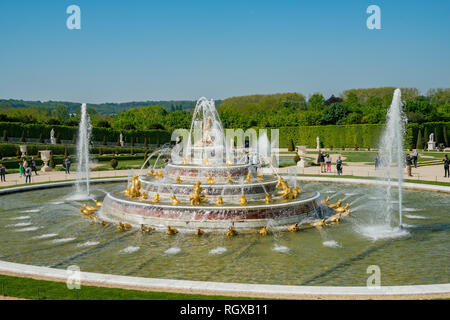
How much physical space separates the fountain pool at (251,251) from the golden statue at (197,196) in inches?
67.0

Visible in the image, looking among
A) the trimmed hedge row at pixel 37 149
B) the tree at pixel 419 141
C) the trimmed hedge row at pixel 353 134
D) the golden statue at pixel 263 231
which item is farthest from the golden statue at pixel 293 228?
the tree at pixel 419 141

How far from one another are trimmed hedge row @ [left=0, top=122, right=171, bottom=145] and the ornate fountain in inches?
1736

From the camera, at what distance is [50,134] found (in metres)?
62.4

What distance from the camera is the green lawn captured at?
9.16 metres

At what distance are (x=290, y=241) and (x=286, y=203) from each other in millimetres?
2662

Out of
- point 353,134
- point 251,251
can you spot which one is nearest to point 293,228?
point 251,251

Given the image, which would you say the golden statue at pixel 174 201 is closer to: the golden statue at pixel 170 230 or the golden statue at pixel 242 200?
the golden statue at pixel 170 230

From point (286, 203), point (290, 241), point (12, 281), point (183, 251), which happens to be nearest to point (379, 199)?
point (286, 203)

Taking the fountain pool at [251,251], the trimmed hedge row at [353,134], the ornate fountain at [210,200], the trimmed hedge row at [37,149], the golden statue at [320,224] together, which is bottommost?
the fountain pool at [251,251]

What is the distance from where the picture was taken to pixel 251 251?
45.1ft

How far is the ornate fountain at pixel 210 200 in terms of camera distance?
54.1 feet

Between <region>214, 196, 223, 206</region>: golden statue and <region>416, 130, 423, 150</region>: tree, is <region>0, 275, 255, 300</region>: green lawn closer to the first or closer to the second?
<region>214, 196, 223, 206</region>: golden statue

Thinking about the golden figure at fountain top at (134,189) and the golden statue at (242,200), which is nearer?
the golden statue at (242,200)

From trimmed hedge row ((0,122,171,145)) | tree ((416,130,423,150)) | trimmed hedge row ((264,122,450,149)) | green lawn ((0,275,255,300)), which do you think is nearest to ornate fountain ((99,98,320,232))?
green lawn ((0,275,255,300))
